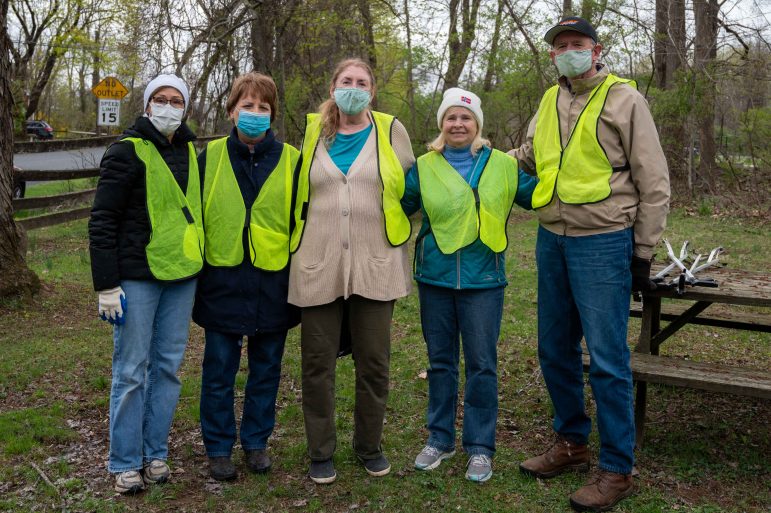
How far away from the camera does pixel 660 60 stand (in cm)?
1683

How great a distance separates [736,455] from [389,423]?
2233mm

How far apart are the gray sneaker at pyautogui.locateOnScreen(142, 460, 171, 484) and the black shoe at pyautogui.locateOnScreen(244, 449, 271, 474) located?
46cm

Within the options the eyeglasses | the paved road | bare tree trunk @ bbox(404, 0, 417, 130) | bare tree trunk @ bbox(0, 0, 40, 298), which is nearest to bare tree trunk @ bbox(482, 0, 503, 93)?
bare tree trunk @ bbox(404, 0, 417, 130)

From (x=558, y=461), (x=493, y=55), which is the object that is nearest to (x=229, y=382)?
(x=558, y=461)

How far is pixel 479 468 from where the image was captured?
409cm

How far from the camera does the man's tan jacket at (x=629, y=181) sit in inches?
142

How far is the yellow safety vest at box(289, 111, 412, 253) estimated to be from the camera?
3953 mm

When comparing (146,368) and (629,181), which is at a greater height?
(629,181)

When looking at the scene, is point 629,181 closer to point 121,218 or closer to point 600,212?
point 600,212

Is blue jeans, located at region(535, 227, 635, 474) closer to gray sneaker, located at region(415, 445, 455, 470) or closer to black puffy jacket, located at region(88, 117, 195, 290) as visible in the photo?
gray sneaker, located at region(415, 445, 455, 470)

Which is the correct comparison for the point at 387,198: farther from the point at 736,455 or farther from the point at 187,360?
the point at 187,360

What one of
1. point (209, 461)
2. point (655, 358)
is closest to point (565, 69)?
point (655, 358)

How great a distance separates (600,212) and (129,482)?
2.88 meters

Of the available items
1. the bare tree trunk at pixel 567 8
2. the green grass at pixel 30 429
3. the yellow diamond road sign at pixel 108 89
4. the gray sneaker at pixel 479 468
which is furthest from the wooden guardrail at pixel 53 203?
the gray sneaker at pixel 479 468
